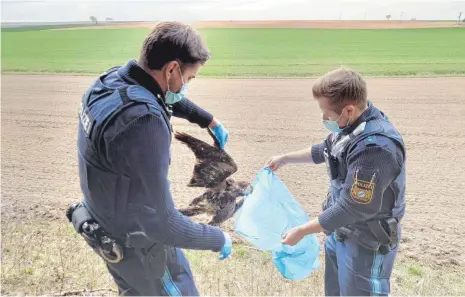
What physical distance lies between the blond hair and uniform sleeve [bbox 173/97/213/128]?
2.05ft

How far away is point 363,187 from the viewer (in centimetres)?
166

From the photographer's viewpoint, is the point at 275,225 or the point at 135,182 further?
the point at 275,225

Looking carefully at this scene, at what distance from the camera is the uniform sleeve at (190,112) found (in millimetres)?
2089

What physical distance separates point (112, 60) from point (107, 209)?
Result: 44.9ft

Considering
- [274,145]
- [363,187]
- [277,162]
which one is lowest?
[274,145]

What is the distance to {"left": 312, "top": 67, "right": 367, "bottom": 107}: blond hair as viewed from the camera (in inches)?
68.5

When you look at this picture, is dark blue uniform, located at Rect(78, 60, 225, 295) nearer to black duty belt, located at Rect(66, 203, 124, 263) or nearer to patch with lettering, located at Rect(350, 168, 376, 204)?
black duty belt, located at Rect(66, 203, 124, 263)

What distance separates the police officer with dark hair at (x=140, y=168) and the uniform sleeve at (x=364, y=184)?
46 centimetres

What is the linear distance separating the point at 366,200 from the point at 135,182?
2.77 ft

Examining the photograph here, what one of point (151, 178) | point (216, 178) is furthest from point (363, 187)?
point (216, 178)

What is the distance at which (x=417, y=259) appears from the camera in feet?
11.1

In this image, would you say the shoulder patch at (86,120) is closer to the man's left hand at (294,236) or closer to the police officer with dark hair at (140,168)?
the police officer with dark hair at (140,168)

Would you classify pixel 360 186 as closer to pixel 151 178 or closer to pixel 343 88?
pixel 343 88

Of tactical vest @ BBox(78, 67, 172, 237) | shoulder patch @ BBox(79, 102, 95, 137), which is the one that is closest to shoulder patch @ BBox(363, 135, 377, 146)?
tactical vest @ BBox(78, 67, 172, 237)
